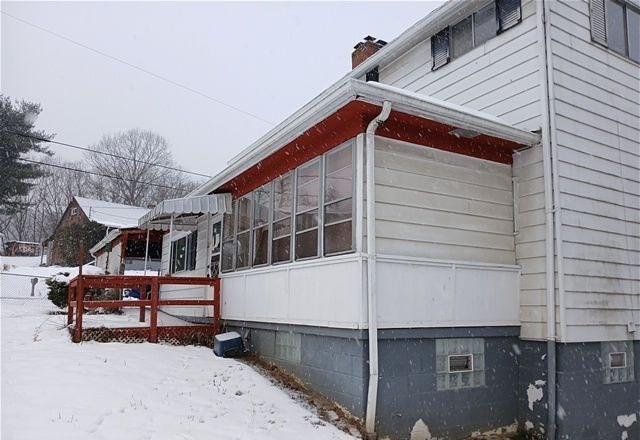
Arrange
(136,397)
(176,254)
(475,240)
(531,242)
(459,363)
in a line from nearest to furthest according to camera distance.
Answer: (136,397) → (459,363) → (475,240) → (531,242) → (176,254)

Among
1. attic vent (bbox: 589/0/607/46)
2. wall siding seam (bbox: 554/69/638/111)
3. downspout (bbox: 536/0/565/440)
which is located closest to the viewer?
downspout (bbox: 536/0/565/440)

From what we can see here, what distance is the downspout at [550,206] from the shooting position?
649cm

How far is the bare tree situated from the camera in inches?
1705

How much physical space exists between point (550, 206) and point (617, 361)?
8.04ft

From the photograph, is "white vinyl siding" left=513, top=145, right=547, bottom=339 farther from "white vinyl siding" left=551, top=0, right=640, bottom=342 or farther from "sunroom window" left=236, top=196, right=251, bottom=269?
"sunroom window" left=236, top=196, right=251, bottom=269

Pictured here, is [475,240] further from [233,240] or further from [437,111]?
[233,240]

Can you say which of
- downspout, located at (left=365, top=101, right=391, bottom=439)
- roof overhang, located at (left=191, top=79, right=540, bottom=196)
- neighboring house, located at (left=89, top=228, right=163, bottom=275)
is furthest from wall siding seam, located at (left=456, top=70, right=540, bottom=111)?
neighboring house, located at (left=89, top=228, right=163, bottom=275)

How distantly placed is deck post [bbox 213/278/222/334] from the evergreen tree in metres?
20.6

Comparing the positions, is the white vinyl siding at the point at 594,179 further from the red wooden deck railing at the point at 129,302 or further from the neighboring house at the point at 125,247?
the neighboring house at the point at 125,247

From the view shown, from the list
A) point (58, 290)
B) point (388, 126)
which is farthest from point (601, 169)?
point (58, 290)

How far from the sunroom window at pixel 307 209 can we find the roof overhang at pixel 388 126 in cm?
22

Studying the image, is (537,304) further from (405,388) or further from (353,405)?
(353,405)

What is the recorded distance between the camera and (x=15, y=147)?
26.7m

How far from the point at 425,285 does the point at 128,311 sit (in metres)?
11.5
